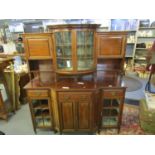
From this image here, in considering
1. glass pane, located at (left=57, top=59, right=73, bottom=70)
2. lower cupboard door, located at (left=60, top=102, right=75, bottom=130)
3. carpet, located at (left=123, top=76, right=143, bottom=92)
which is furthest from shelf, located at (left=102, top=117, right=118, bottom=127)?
carpet, located at (left=123, top=76, right=143, bottom=92)

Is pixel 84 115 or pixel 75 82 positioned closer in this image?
pixel 84 115

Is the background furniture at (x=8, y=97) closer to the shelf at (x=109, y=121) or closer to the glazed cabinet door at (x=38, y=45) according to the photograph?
the glazed cabinet door at (x=38, y=45)

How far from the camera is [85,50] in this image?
1.81 m

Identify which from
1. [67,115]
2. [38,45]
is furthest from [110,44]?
[67,115]

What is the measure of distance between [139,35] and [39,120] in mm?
3835

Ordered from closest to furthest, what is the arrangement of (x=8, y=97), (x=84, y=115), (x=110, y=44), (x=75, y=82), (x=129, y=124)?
(x=110, y=44) < (x=84, y=115) < (x=75, y=82) < (x=129, y=124) < (x=8, y=97)

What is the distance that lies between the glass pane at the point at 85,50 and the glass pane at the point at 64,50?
0.12 metres

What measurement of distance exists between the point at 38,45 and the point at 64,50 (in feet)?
1.13

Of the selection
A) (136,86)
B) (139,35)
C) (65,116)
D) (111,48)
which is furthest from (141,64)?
(65,116)

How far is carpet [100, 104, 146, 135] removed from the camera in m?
2.09

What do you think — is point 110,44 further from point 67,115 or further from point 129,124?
point 129,124

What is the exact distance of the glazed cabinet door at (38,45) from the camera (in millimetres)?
1771
